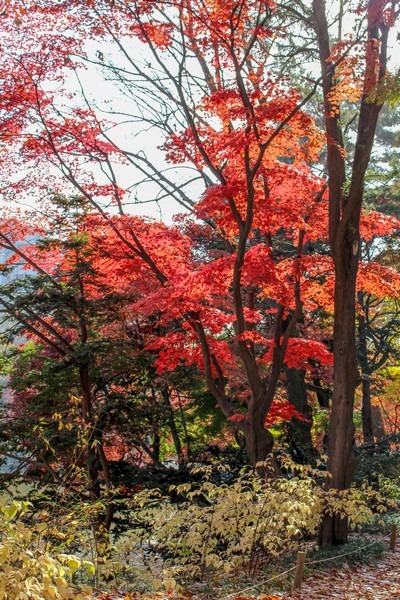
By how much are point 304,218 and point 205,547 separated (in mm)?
4722

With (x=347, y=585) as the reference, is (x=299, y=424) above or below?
above

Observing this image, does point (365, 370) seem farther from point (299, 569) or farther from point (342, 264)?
point (299, 569)

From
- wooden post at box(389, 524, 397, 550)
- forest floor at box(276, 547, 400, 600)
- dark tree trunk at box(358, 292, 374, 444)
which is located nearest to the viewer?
forest floor at box(276, 547, 400, 600)

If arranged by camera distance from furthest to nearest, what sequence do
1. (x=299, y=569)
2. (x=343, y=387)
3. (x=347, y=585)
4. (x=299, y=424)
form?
(x=299, y=424), (x=343, y=387), (x=347, y=585), (x=299, y=569)

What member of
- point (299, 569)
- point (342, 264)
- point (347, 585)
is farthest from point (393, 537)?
point (342, 264)

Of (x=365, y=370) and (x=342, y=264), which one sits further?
(x=365, y=370)

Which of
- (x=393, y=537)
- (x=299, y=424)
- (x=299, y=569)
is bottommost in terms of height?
(x=299, y=569)

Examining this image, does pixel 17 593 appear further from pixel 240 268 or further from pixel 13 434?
pixel 13 434

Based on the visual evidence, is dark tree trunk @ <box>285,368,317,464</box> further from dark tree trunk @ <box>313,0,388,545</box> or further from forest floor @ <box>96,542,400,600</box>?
forest floor @ <box>96,542,400,600</box>

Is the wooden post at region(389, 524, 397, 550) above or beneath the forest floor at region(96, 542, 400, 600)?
above

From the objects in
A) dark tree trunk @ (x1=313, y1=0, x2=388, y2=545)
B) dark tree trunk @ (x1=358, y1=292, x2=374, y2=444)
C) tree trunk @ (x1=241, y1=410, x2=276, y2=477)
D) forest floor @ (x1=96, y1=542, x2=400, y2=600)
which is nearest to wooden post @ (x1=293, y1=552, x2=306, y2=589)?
forest floor @ (x1=96, y1=542, x2=400, y2=600)

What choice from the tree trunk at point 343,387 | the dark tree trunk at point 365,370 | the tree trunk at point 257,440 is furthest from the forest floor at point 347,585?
the dark tree trunk at point 365,370

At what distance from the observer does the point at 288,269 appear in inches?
352

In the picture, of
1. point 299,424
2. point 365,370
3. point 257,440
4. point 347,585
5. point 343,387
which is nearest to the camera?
point 347,585
